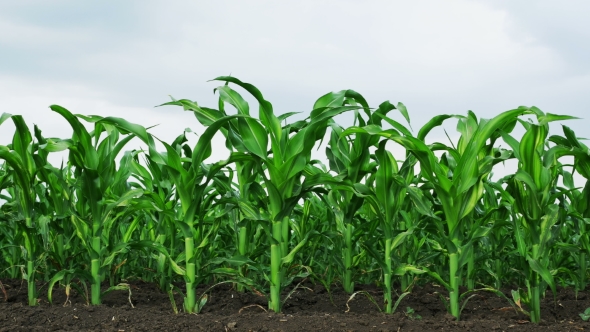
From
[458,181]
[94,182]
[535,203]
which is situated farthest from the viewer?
[94,182]

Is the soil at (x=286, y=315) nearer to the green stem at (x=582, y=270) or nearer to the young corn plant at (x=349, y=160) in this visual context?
the green stem at (x=582, y=270)

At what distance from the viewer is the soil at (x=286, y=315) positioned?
10.9ft

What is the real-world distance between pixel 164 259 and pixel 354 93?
193 centimetres

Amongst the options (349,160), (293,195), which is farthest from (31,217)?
(349,160)

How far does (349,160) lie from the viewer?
3.95 m

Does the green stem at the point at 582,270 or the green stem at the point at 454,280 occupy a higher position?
the green stem at the point at 454,280

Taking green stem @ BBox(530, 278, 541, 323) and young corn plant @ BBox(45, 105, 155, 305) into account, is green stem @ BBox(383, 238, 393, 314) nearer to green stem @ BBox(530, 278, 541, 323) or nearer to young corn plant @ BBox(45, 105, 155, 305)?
green stem @ BBox(530, 278, 541, 323)

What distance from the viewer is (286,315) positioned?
3492mm

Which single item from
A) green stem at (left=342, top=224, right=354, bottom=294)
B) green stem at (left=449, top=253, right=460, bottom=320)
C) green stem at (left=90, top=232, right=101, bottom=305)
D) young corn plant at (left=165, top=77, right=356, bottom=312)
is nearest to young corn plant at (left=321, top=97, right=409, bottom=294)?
green stem at (left=342, top=224, right=354, bottom=294)

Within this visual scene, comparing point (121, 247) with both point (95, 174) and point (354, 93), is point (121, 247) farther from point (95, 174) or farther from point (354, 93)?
point (354, 93)

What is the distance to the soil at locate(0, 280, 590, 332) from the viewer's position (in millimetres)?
3322

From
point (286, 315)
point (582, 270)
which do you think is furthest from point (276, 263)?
point (582, 270)

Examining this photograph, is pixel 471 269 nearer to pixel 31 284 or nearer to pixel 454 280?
pixel 454 280

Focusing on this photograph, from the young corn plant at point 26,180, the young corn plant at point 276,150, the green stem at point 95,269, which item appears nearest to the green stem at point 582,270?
the young corn plant at point 276,150
